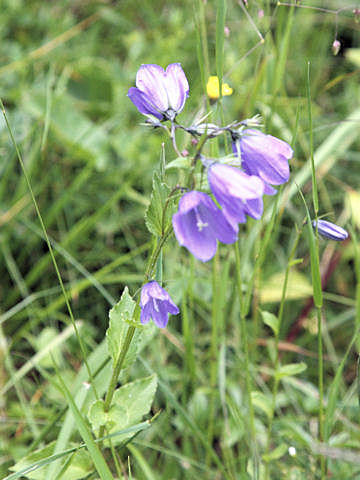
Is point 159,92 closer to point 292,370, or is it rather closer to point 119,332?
point 119,332

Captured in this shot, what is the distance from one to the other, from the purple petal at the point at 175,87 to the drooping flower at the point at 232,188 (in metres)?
0.23

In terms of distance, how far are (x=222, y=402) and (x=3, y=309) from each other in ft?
3.55

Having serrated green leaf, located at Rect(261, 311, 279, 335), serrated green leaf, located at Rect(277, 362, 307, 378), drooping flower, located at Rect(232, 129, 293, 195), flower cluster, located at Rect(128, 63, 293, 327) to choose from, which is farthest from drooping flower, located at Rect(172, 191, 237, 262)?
serrated green leaf, located at Rect(277, 362, 307, 378)

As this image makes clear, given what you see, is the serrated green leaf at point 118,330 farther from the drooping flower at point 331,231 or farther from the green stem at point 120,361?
the drooping flower at point 331,231

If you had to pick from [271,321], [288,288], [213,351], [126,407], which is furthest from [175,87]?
[288,288]

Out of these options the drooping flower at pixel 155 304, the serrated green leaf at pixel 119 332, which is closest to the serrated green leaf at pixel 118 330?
the serrated green leaf at pixel 119 332

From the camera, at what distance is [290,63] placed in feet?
11.5

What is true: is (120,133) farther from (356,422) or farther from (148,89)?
(356,422)

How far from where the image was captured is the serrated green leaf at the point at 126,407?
4.78 ft

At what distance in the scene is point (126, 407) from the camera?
1.55 m

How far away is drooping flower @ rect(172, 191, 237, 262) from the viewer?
1071mm

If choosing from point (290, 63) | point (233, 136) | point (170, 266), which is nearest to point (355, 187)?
point (290, 63)

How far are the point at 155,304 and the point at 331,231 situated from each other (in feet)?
1.78

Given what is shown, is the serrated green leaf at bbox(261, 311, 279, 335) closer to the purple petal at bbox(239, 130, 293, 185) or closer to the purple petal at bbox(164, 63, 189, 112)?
the purple petal at bbox(239, 130, 293, 185)
